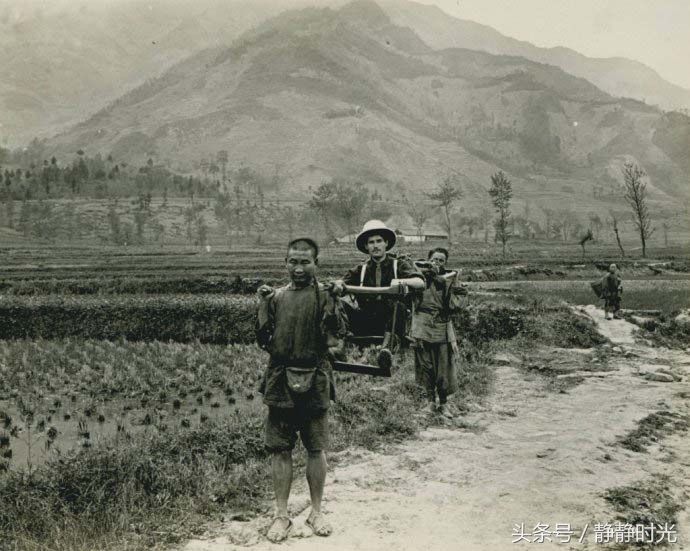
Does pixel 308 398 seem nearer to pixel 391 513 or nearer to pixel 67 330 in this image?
pixel 391 513

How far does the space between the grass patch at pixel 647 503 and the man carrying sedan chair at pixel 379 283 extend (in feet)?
7.25

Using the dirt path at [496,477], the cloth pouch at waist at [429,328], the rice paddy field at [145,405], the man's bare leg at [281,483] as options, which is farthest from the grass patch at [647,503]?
the cloth pouch at waist at [429,328]

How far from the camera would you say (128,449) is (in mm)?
5250

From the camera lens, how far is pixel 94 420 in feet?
26.1

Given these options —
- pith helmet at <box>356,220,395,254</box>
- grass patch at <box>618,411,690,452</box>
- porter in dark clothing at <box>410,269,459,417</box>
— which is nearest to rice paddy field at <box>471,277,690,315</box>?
grass patch at <box>618,411,690,452</box>

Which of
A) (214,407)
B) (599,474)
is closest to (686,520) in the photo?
(599,474)

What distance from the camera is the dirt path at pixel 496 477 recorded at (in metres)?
3.85

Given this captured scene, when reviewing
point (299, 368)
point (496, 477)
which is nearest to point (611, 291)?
point (496, 477)

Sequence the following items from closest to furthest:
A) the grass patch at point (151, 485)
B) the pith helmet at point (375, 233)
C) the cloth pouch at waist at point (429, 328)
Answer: the grass patch at point (151, 485), the pith helmet at point (375, 233), the cloth pouch at waist at point (429, 328)

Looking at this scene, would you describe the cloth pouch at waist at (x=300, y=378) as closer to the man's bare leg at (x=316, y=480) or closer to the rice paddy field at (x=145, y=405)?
the man's bare leg at (x=316, y=480)

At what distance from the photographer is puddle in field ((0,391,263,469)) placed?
22.3 feet

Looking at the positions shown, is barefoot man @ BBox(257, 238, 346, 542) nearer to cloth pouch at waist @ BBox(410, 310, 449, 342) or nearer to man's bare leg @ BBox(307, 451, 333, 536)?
man's bare leg @ BBox(307, 451, 333, 536)

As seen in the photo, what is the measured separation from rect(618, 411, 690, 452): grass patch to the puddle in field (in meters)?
4.83

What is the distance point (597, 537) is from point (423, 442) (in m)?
2.35
